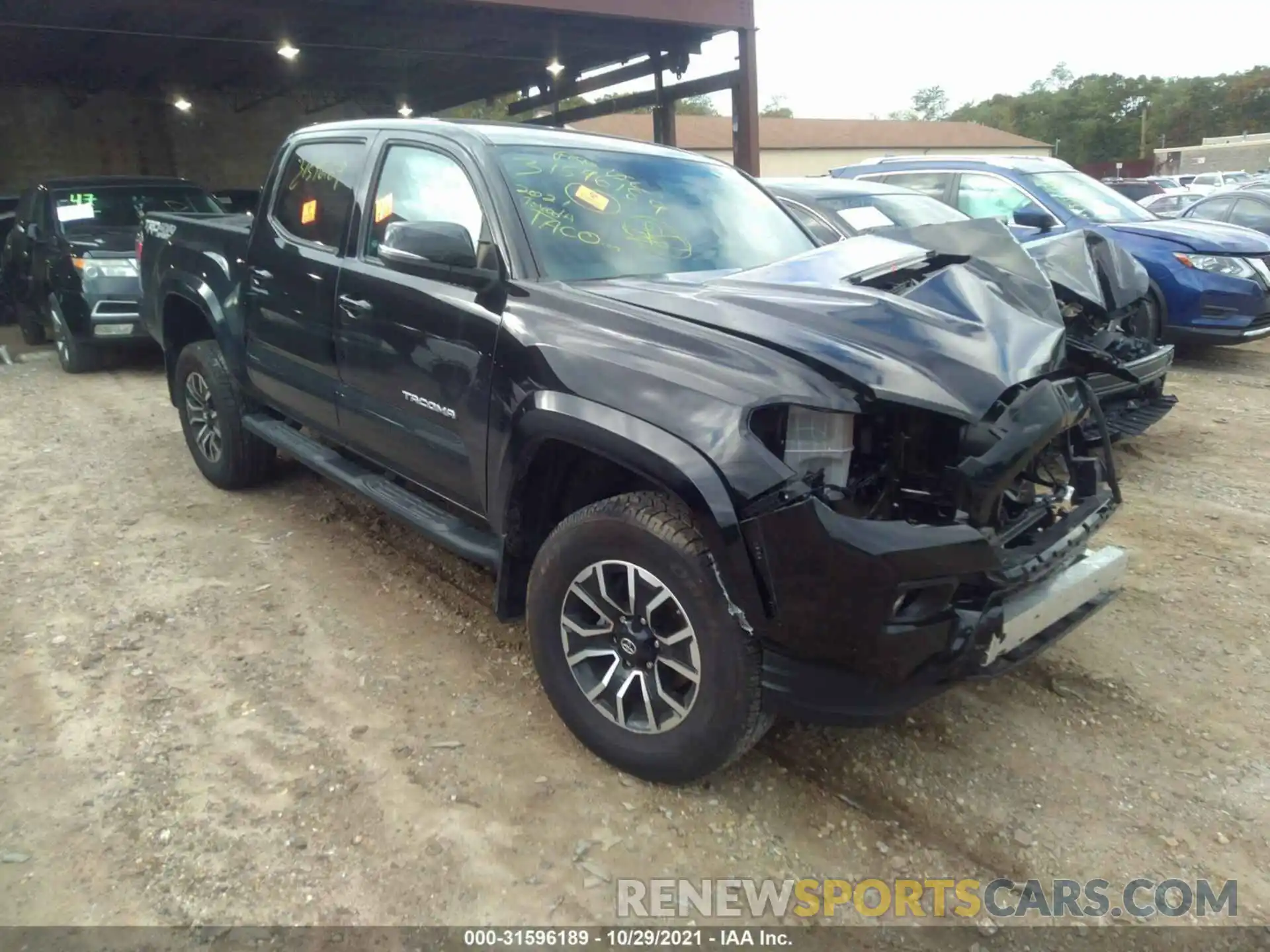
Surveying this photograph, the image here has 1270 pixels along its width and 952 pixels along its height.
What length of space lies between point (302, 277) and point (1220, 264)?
22.9 feet

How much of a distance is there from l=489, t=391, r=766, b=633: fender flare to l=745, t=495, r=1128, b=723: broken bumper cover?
0.22 ft

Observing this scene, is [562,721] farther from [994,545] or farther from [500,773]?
[994,545]

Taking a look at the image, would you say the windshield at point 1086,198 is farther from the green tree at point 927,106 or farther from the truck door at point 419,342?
the green tree at point 927,106

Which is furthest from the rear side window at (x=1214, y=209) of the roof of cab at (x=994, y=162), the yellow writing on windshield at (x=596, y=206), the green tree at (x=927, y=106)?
the green tree at (x=927, y=106)

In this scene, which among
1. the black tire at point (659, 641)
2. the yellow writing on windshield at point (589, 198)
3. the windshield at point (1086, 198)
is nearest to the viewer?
the black tire at point (659, 641)

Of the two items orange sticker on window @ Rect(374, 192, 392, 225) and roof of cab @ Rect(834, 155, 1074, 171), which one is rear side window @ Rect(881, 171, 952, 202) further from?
orange sticker on window @ Rect(374, 192, 392, 225)

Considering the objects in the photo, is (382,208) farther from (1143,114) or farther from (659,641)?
(1143,114)

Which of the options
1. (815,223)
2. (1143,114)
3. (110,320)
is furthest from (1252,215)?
(1143,114)

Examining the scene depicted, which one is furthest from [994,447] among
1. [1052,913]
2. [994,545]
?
[1052,913]

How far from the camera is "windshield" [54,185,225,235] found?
8.61 meters

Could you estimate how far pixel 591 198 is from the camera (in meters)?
3.30

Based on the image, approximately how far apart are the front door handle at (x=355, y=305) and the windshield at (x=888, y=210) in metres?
4.18

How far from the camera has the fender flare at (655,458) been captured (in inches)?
89.3

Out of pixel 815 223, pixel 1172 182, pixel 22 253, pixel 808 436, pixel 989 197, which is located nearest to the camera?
pixel 808 436
